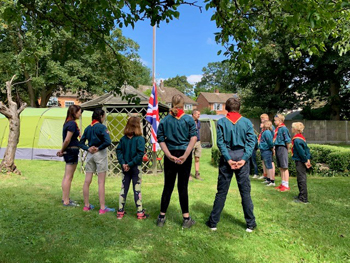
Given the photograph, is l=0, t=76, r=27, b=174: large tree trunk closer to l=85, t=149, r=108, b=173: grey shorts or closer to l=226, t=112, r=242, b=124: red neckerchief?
l=85, t=149, r=108, b=173: grey shorts

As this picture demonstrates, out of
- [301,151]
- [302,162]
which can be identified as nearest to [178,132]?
[301,151]

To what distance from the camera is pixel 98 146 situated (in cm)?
406

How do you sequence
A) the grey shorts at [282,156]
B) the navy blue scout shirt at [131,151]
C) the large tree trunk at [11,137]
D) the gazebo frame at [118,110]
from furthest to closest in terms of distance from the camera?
the gazebo frame at [118,110] < the large tree trunk at [11,137] < the grey shorts at [282,156] < the navy blue scout shirt at [131,151]

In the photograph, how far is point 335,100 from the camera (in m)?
21.9

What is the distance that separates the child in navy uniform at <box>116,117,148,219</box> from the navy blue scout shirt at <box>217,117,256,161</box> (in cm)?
119

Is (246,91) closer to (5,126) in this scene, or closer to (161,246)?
(5,126)

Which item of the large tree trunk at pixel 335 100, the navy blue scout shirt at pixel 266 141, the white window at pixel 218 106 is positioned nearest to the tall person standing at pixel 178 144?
the navy blue scout shirt at pixel 266 141

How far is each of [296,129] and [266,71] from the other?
17.7m

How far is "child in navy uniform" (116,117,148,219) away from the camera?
3.85 metres

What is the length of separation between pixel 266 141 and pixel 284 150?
60 centimetres

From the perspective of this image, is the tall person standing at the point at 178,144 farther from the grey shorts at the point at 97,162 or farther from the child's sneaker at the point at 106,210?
the grey shorts at the point at 97,162

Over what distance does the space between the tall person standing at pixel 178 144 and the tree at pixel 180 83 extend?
67.5 meters

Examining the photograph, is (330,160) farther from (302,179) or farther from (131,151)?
(131,151)

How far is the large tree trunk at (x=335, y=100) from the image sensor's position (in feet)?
69.6
